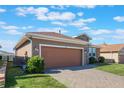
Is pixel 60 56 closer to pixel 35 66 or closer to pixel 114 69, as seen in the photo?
pixel 35 66

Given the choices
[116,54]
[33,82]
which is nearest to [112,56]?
[116,54]

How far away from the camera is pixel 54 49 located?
64.9ft

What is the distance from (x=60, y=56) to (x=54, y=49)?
117cm

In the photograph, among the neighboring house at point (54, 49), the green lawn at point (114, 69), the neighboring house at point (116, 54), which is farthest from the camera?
the neighboring house at point (116, 54)

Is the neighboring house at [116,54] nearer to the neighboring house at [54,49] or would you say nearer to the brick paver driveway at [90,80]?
the neighboring house at [54,49]

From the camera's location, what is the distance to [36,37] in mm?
18359

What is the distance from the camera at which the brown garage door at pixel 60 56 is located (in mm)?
18984

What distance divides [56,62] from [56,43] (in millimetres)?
1887

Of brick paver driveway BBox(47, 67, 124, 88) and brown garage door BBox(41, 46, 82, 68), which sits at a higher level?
brown garage door BBox(41, 46, 82, 68)

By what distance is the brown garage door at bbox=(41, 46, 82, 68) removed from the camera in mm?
18984

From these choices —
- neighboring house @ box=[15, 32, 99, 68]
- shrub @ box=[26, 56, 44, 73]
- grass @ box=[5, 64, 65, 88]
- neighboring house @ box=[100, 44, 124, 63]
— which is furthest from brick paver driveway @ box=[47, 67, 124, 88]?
neighboring house @ box=[100, 44, 124, 63]

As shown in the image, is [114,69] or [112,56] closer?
[114,69]

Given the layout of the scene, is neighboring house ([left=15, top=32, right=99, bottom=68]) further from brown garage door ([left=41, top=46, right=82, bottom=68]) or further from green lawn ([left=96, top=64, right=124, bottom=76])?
green lawn ([left=96, top=64, right=124, bottom=76])

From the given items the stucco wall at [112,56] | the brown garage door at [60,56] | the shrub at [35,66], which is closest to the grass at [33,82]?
the shrub at [35,66]
